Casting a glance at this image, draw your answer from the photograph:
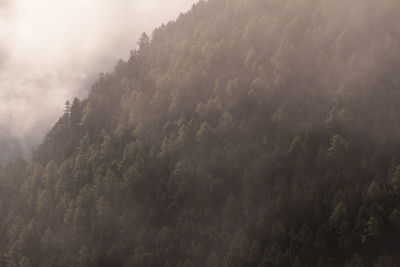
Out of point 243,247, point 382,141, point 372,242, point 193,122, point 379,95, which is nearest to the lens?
point 372,242

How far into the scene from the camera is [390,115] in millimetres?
173375

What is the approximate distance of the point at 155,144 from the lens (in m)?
198

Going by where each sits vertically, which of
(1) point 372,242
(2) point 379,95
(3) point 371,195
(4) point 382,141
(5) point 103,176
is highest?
(5) point 103,176

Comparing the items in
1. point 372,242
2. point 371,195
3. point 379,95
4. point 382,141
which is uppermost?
point 379,95

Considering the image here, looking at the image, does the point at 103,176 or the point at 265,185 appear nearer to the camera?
the point at 265,185

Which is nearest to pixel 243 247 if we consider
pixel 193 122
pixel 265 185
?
pixel 265 185

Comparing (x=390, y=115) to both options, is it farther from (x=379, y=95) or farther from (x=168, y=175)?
(x=168, y=175)

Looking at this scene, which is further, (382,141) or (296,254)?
(382,141)

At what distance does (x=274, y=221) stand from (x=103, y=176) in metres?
59.6

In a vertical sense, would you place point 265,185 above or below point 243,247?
above

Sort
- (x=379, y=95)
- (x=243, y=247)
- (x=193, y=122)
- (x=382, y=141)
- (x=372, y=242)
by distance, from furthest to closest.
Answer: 1. (x=193, y=122)
2. (x=379, y=95)
3. (x=382, y=141)
4. (x=243, y=247)
5. (x=372, y=242)

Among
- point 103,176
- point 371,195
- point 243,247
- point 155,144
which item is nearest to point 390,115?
point 371,195

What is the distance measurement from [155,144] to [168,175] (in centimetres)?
1491

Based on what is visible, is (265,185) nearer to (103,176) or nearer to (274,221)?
(274,221)
